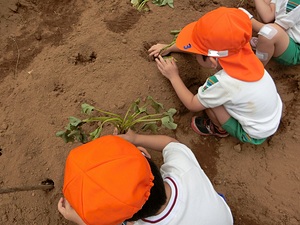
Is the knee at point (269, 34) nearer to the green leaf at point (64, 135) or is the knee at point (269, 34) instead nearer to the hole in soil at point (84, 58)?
the hole in soil at point (84, 58)

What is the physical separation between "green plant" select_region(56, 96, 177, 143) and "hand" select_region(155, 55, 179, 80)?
0.22 meters

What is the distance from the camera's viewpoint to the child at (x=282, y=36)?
230 centimetres

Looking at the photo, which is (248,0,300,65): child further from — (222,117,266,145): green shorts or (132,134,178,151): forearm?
(132,134,178,151): forearm

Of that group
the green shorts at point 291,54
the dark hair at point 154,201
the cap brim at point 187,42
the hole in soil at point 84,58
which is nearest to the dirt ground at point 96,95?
the hole in soil at point 84,58

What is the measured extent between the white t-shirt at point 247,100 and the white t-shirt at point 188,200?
1.50 ft

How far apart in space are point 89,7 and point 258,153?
5.37ft

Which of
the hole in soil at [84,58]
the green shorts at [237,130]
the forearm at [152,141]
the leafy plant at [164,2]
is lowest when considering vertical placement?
the green shorts at [237,130]

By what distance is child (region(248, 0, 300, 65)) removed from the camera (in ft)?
7.55

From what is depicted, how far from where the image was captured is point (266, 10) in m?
2.53

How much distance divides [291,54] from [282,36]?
5.9 inches

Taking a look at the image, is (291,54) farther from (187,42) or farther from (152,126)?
(152,126)

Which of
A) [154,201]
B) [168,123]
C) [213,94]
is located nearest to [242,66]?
[213,94]

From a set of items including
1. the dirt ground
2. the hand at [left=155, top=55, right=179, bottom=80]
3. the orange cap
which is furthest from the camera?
the hand at [left=155, top=55, right=179, bottom=80]

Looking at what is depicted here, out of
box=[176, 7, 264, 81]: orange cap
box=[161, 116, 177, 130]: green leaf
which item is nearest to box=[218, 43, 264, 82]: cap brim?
box=[176, 7, 264, 81]: orange cap
